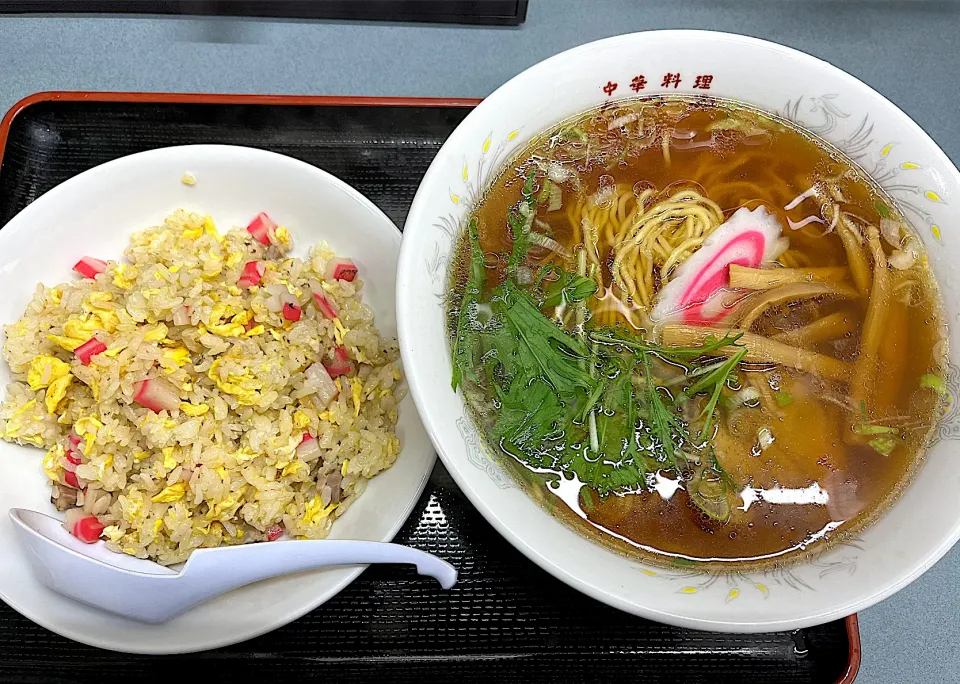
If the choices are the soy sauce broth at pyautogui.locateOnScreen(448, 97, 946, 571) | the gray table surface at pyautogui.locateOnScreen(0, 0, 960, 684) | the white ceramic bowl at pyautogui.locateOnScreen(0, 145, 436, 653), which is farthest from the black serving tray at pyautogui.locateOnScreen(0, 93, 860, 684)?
the gray table surface at pyautogui.locateOnScreen(0, 0, 960, 684)

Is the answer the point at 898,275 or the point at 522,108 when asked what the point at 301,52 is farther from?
the point at 898,275

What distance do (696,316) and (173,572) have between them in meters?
1.02

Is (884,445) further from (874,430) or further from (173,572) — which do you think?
(173,572)

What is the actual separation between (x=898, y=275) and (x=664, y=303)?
40 centimetres

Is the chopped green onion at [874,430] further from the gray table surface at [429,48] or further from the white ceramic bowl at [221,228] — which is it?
the gray table surface at [429,48]

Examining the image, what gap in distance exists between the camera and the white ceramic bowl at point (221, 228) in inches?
47.6

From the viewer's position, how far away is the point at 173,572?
4.00 ft

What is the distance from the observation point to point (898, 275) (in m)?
1.21

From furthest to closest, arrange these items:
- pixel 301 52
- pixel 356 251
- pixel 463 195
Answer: pixel 301 52, pixel 356 251, pixel 463 195

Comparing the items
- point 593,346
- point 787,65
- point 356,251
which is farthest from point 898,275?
point 356,251

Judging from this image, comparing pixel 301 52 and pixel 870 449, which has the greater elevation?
pixel 301 52

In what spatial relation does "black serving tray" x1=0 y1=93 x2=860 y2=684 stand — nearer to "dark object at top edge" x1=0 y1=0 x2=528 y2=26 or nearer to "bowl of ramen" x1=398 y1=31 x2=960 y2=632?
"bowl of ramen" x1=398 y1=31 x2=960 y2=632

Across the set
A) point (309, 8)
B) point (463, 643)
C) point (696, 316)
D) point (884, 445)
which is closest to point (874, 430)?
point (884, 445)

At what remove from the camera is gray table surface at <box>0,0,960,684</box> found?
173cm
